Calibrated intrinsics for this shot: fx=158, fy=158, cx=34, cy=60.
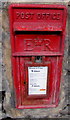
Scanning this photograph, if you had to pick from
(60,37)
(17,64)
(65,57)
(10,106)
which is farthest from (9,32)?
(10,106)

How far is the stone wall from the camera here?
3.66ft

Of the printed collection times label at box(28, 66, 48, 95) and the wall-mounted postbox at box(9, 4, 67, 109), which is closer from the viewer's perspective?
the wall-mounted postbox at box(9, 4, 67, 109)

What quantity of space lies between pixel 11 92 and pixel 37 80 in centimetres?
28

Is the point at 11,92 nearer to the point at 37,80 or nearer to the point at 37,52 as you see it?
the point at 37,80

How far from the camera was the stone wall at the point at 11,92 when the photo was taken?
1.12 m

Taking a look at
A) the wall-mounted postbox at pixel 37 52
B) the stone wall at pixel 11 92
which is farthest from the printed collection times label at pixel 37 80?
the stone wall at pixel 11 92

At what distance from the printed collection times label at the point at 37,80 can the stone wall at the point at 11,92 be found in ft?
0.58

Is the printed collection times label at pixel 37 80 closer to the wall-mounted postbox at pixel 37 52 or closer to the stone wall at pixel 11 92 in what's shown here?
the wall-mounted postbox at pixel 37 52

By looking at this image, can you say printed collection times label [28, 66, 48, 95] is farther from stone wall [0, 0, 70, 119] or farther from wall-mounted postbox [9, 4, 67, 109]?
stone wall [0, 0, 70, 119]

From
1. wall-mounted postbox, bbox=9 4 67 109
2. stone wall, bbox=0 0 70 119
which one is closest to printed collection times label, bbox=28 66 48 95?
wall-mounted postbox, bbox=9 4 67 109

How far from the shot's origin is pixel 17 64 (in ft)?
3.73

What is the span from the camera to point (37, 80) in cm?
119

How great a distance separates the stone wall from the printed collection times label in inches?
7.0

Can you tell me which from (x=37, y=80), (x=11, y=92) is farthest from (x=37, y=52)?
(x=11, y=92)
